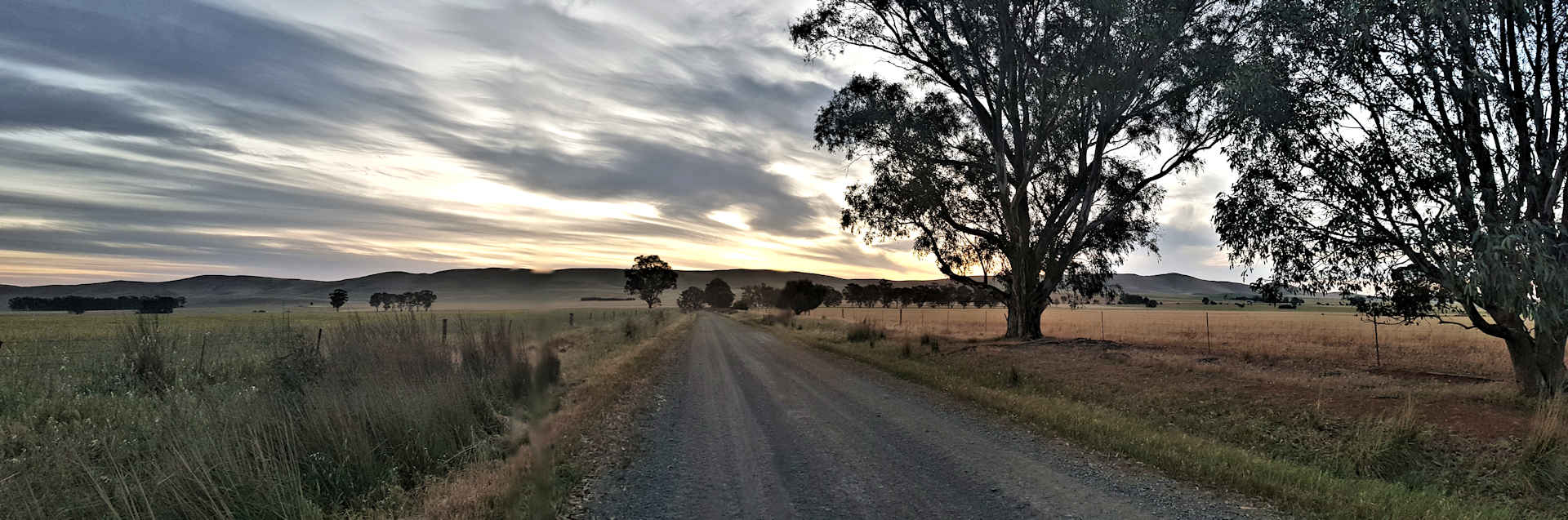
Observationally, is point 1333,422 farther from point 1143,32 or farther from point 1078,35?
point 1078,35

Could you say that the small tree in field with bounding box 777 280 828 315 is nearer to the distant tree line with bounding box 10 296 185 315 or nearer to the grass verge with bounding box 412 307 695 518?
the grass verge with bounding box 412 307 695 518

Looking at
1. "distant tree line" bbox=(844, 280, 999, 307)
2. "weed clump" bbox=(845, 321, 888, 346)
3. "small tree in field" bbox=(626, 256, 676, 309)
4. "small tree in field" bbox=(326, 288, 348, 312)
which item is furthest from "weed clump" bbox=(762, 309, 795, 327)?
"small tree in field" bbox=(326, 288, 348, 312)

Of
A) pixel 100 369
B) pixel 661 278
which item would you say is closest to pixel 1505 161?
pixel 100 369

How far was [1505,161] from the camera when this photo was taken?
12102mm

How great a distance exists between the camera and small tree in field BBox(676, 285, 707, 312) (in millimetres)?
170750

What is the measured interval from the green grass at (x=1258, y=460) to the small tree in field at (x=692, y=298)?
520ft

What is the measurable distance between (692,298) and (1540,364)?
170 metres

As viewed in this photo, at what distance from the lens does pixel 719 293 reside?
7037 inches

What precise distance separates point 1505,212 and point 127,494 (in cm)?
1794

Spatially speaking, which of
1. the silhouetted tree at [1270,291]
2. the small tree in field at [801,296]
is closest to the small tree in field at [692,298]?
the small tree in field at [801,296]

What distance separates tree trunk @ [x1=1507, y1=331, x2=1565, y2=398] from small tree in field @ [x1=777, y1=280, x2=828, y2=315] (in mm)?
86181

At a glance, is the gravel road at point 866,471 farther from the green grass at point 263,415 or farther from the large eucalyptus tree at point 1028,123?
the large eucalyptus tree at point 1028,123

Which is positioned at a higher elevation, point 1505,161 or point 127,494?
point 1505,161

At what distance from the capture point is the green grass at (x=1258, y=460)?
6348mm
